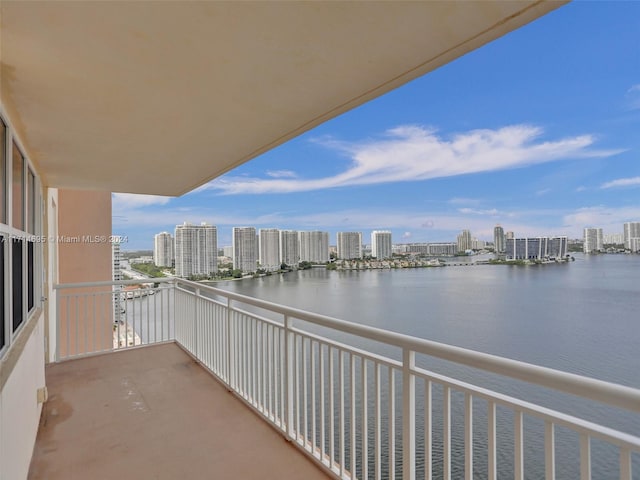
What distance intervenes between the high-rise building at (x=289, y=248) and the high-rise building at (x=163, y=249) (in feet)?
16.2

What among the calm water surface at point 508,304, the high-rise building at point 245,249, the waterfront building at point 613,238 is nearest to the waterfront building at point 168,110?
the calm water surface at point 508,304

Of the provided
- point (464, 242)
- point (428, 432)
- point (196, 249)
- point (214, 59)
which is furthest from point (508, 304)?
point (214, 59)

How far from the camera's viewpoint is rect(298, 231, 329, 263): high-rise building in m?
12.3

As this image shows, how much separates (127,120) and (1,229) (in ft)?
3.34

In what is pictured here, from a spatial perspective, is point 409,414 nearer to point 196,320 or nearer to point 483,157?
point 196,320

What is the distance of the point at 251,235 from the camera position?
11.3 metres

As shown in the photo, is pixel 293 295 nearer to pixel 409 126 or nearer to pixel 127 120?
pixel 127 120

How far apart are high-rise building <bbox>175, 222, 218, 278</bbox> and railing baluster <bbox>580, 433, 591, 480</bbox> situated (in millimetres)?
5881

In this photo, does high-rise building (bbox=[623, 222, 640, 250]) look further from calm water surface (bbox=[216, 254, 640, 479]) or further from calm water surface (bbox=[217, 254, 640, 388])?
calm water surface (bbox=[217, 254, 640, 388])

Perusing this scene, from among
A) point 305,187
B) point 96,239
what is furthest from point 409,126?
point 96,239

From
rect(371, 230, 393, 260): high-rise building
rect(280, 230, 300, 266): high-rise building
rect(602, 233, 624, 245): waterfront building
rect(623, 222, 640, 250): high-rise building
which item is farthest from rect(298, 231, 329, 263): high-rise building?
rect(623, 222, 640, 250): high-rise building

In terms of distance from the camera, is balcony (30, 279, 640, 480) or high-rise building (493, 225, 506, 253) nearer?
balcony (30, 279, 640, 480)

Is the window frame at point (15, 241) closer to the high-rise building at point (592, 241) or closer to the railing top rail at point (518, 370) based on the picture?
the railing top rail at point (518, 370)

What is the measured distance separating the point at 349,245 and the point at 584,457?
12.2 metres
